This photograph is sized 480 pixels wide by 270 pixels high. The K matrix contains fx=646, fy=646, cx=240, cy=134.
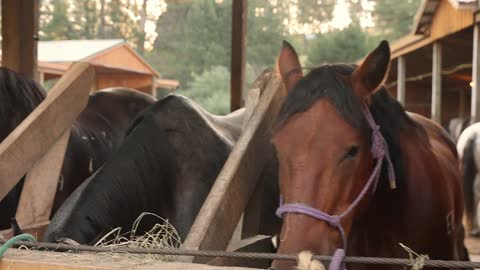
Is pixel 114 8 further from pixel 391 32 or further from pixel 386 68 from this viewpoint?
pixel 386 68

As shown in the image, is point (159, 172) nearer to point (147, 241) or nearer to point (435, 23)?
point (147, 241)

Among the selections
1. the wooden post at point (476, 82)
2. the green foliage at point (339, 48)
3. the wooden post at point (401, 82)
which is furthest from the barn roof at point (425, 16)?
the green foliage at point (339, 48)

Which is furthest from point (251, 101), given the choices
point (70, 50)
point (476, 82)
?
point (70, 50)

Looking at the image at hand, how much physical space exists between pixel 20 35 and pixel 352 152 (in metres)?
4.07

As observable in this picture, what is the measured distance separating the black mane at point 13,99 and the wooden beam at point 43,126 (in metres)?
1.64

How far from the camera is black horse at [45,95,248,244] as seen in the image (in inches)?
111

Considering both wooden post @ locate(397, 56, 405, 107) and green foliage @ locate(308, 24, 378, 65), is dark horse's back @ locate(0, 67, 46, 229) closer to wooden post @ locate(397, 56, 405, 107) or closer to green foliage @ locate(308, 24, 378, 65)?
wooden post @ locate(397, 56, 405, 107)

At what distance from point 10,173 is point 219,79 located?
18819mm

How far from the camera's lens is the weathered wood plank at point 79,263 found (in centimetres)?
164

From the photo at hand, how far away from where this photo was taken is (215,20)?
1917 centimetres

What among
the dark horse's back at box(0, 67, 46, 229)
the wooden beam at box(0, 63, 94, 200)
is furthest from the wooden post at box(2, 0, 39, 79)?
the wooden beam at box(0, 63, 94, 200)

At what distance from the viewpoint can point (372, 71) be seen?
2.37m

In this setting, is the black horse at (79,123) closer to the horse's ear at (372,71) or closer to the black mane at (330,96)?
the black mane at (330,96)

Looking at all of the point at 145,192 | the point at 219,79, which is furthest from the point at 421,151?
the point at 219,79
